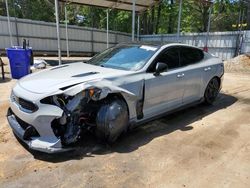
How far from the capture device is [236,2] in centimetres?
2792

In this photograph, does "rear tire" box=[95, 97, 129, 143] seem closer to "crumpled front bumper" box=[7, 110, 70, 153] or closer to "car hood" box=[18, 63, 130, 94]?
→ "car hood" box=[18, 63, 130, 94]

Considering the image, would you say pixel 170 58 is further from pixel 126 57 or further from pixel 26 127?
pixel 26 127

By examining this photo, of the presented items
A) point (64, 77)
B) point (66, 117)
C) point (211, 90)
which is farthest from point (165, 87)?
point (211, 90)

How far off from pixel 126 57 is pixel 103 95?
123 cm

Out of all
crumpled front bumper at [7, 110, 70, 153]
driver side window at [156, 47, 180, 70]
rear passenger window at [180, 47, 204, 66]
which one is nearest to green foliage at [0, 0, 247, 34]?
rear passenger window at [180, 47, 204, 66]

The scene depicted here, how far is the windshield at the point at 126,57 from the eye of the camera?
166 inches

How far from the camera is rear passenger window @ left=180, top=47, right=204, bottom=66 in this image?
4.99 metres

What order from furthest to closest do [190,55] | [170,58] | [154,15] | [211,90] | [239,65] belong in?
[154,15]
[239,65]
[211,90]
[190,55]
[170,58]

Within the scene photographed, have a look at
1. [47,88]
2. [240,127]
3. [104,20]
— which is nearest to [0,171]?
[47,88]

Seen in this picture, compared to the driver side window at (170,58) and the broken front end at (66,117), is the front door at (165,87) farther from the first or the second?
the broken front end at (66,117)

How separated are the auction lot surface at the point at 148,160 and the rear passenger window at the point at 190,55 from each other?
4.16ft

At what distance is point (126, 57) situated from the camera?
4434 millimetres

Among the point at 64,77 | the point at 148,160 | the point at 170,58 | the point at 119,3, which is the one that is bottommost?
the point at 148,160

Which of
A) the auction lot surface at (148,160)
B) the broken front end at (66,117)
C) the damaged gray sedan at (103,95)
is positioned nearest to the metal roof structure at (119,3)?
the damaged gray sedan at (103,95)
